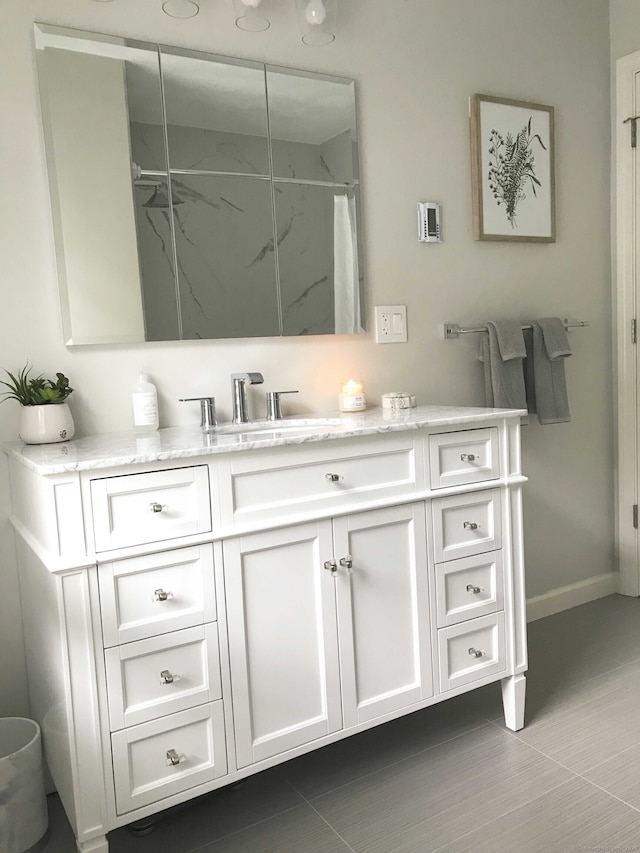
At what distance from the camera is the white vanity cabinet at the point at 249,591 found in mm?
1370

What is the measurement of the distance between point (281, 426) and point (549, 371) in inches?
41.1

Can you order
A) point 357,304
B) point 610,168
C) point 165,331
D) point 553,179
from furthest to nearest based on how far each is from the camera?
point 610,168 < point 553,179 < point 357,304 < point 165,331

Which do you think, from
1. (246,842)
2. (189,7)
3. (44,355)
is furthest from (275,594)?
(189,7)

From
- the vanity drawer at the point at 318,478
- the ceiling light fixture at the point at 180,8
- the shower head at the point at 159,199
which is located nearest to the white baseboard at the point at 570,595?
the vanity drawer at the point at 318,478

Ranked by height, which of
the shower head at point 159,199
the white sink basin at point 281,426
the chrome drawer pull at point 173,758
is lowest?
the chrome drawer pull at point 173,758

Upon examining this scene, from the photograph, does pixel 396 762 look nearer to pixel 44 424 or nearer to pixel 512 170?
pixel 44 424

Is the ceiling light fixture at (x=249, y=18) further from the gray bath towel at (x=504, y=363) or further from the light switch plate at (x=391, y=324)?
the gray bath towel at (x=504, y=363)

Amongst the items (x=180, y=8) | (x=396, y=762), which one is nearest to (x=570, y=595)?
(x=396, y=762)

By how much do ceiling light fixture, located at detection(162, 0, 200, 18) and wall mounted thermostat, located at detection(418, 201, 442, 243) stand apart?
857mm

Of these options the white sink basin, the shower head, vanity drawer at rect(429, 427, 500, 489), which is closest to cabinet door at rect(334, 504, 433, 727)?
vanity drawer at rect(429, 427, 500, 489)

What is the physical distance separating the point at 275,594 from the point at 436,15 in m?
1.88

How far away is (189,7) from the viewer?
→ 1.85 metres

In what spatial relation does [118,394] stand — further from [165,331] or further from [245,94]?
[245,94]

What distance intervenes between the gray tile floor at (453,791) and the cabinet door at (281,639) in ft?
0.67
